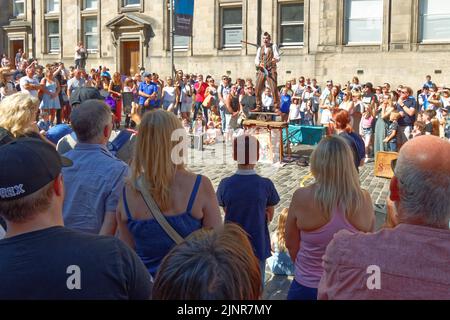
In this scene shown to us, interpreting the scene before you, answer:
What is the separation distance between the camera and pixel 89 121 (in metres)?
3.69

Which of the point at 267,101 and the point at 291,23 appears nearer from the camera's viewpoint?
the point at 267,101

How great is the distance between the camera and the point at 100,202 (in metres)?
3.56

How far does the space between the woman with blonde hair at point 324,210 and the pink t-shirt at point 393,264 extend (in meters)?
1.48

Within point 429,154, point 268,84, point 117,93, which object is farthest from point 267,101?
point 429,154

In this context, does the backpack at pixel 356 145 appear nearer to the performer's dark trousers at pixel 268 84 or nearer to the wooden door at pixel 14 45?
the performer's dark trousers at pixel 268 84

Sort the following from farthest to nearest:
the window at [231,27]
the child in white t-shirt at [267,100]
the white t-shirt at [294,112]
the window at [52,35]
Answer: the window at [52,35], the window at [231,27], the white t-shirt at [294,112], the child in white t-shirt at [267,100]

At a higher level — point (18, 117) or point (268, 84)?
point (268, 84)

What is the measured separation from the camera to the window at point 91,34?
1224 inches

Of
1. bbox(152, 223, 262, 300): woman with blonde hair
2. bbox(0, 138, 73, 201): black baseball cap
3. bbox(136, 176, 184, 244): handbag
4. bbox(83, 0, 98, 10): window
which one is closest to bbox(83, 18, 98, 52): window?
bbox(83, 0, 98, 10): window

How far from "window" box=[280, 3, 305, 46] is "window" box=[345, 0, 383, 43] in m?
2.18

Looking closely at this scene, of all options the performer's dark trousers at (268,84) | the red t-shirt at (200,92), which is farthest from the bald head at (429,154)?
the red t-shirt at (200,92)

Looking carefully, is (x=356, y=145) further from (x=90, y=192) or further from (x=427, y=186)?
(x=427, y=186)

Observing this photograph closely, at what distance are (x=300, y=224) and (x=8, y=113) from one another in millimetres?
2693

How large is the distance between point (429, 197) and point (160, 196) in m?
1.59
